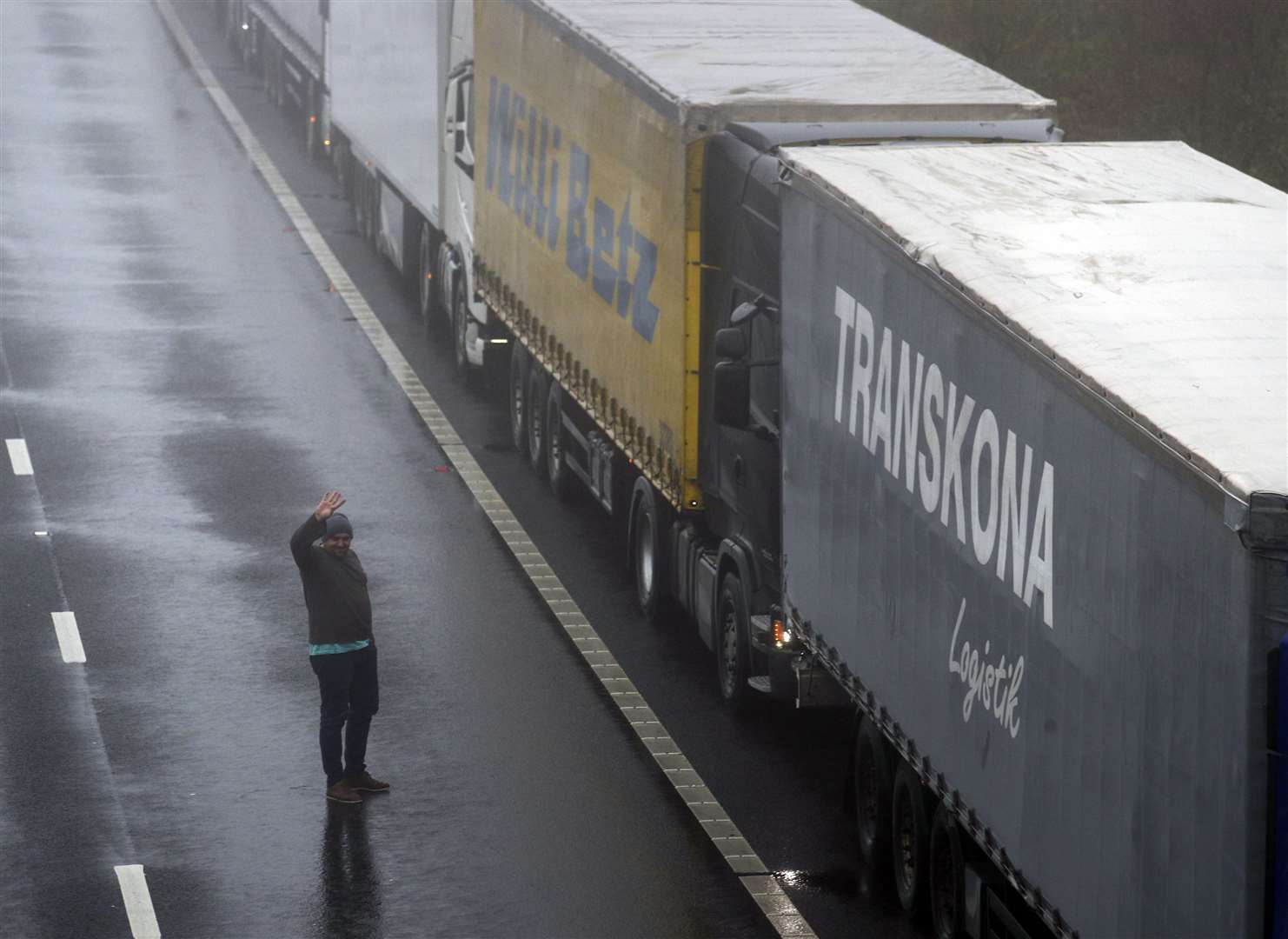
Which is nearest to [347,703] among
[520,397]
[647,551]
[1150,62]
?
[647,551]

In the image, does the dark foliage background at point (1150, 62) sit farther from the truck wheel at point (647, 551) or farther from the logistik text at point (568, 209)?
the truck wheel at point (647, 551)

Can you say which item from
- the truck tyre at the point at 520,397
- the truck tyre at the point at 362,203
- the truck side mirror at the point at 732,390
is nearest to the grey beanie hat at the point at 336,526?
the truck side mirror at the point at 732,390

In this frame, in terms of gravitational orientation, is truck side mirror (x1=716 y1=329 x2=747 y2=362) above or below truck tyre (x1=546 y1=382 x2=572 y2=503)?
above

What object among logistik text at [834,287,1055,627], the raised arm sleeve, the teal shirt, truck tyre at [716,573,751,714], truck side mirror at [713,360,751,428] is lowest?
truck tyre at [716,573,751,714]

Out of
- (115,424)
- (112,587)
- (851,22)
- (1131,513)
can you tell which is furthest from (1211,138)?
(1131,513)

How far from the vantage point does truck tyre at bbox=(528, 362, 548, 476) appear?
2023 centimetres

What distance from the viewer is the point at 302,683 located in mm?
15562

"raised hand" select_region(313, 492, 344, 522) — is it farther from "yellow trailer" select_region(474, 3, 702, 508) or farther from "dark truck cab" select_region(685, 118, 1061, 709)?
"yellow trailer" select_region(474, 3, 702, 508)

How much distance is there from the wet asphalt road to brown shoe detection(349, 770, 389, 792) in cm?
13

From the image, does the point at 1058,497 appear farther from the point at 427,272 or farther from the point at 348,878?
the point at 427,272

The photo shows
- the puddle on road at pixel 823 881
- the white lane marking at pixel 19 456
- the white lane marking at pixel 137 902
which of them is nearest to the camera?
the white lane marking at pixel 137 902

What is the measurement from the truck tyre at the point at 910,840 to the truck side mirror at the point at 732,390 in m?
2.48

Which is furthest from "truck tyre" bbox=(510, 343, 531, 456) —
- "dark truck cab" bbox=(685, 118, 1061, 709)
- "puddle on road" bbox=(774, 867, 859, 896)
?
"puddle on road" bbox=(774, 867, 859, 896)

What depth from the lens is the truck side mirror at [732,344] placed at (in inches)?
529
